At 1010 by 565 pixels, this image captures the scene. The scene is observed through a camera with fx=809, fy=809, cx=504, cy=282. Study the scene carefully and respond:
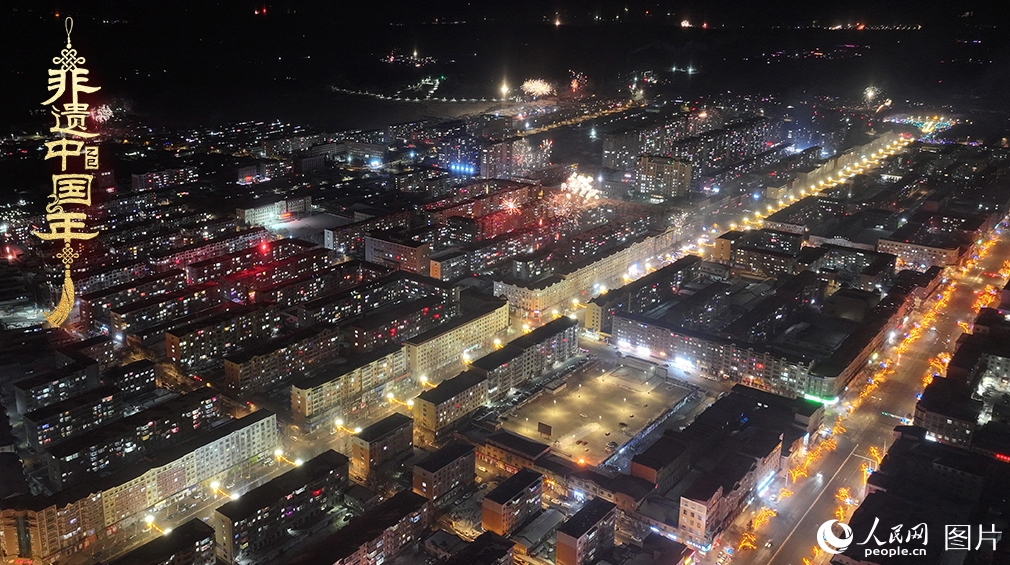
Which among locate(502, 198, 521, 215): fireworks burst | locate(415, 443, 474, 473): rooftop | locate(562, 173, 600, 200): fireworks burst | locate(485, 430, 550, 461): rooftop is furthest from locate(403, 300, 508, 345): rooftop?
→ locate(562, 173, 600, 200): fireworks burst

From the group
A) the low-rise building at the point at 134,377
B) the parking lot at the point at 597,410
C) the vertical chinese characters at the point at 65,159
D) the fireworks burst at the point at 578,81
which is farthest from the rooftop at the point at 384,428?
the fireworks burst at the point at 578,81

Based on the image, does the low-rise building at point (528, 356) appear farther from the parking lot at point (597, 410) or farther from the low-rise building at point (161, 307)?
the low-rise building at point (161, 307)

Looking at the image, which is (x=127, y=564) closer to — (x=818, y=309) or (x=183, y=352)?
(x=183, y=352)

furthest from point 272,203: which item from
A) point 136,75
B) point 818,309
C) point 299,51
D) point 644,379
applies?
point 299,51

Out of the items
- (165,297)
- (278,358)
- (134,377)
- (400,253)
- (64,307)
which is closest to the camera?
(134,377)

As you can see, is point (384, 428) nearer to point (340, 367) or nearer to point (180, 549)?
point (340, 367)

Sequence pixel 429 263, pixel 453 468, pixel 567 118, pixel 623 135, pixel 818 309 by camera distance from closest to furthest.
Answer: pixel 453 468, pixel 818 309, pixel 429 263, pixel 623 135, pixel 567 118

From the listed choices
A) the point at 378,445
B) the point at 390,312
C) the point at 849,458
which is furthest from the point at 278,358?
the point at 849,458
